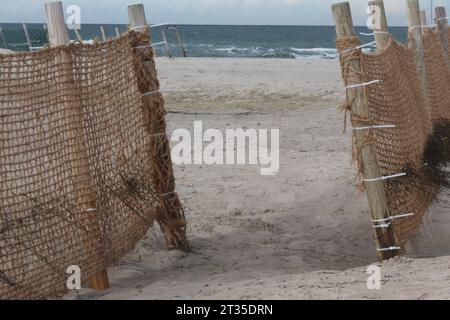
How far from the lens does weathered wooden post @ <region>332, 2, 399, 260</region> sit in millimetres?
5641

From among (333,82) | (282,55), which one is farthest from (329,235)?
(282,55)

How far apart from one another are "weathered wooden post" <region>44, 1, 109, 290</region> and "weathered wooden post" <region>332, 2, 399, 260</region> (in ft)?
6.58

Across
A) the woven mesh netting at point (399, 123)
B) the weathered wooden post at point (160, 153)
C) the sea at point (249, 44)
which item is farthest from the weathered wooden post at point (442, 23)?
the sea at point (249, 44)

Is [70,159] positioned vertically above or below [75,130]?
below

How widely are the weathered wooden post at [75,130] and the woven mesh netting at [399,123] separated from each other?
Answer: 2.01 metres

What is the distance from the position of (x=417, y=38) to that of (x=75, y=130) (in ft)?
14.0

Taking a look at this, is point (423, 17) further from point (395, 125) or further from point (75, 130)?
point (75, 130)

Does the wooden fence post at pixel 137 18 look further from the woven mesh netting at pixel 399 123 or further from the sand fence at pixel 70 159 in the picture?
the woven mesh netting at pixel 399 123

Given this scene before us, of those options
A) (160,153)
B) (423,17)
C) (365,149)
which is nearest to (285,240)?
(160,153)

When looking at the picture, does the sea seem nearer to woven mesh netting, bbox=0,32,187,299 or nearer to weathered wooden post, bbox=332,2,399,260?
woven mesh netting, bbox=0,32,187,299

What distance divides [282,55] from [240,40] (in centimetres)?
2100

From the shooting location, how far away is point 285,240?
7.14 meters
